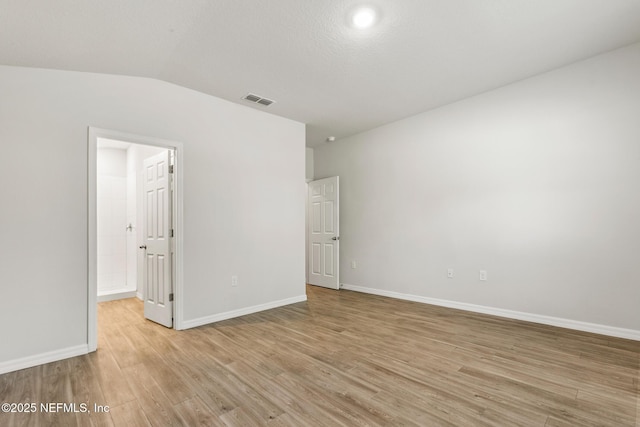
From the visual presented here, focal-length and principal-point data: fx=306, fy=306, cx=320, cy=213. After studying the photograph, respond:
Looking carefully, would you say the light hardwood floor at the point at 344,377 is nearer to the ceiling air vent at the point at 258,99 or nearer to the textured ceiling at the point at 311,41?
the textured ceiling at the point at 311,41

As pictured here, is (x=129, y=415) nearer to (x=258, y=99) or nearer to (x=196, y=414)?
(x=196, y=414)

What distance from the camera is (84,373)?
246 cm

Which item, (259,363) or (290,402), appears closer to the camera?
(290,402)

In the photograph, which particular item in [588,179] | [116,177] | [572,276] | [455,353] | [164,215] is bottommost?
[455,353]

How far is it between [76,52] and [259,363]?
3.05m

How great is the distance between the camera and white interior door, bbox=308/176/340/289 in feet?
18.5

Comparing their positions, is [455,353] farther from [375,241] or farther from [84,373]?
[84,373]

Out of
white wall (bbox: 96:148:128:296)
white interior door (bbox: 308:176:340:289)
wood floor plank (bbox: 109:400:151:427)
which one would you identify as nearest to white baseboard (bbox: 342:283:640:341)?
white interior door (bbox: 308:176:340:289)

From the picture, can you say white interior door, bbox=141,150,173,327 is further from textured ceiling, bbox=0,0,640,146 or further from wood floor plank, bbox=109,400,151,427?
wood floor plank, bbox=109,400,151,427

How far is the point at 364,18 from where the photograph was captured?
7.89 feet

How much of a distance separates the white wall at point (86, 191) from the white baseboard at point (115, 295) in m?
2.44

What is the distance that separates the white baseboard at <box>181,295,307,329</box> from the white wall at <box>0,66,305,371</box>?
54mm

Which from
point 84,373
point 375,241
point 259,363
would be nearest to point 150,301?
point 84,373

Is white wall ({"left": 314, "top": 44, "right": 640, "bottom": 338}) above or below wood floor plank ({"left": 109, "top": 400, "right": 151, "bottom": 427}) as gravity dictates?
above
